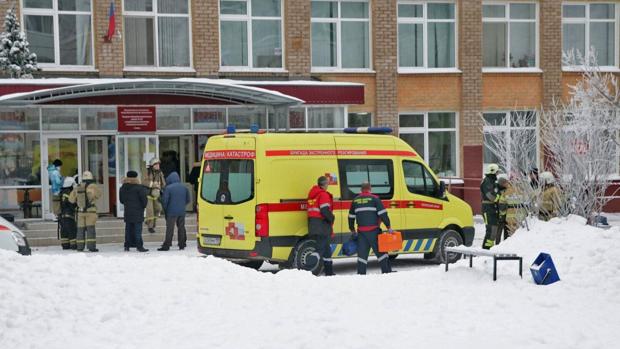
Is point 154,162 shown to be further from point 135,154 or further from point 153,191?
point 135,154

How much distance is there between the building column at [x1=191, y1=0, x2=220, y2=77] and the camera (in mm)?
27547

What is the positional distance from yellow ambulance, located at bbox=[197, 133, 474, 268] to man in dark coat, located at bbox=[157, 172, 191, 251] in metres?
3.83

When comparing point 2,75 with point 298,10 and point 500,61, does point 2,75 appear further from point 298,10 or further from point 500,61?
point 500,61

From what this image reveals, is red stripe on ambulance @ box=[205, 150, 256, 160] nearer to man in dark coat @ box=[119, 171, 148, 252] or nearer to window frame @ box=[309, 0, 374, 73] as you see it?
man in dark coat @ box=[119, 171, 148, 252]

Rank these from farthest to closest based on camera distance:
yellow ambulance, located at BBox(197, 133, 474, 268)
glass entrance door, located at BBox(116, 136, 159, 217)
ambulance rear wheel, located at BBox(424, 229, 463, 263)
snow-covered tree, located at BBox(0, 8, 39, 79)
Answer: glass entrance door, located at BBox(116, 136, 159, 217)
snow-covered tree, located at BBox(0, 8, 39, 79)
ambulance rear wheel, located at BBox(424, 229, 463, 263)
yellow ambulance, located at BBox(197, 133, 474, 268)

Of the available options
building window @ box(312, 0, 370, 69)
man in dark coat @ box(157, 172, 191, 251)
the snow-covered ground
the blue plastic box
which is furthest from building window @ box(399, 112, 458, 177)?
the blue plastic box

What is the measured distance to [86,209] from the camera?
830 inches

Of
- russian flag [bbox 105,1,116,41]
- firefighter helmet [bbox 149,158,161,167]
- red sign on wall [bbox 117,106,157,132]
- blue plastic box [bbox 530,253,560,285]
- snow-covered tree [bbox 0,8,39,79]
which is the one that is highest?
russian flag [bbox 105,1,116,41]

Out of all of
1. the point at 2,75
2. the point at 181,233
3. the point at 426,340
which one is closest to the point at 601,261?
the point at 426,340

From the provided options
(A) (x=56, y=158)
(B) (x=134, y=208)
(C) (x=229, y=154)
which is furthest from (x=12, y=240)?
(A) (x=56, y=158)

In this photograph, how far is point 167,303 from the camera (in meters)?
9.78

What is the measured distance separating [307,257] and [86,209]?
6835 millimetres

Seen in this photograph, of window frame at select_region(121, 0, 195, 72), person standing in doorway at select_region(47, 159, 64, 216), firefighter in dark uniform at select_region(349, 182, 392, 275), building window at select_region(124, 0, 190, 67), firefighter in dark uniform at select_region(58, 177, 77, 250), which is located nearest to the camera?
firefighter in dark uniform at select_region(349, 182, 392, 275)

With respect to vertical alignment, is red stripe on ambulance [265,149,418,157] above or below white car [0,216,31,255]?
above
